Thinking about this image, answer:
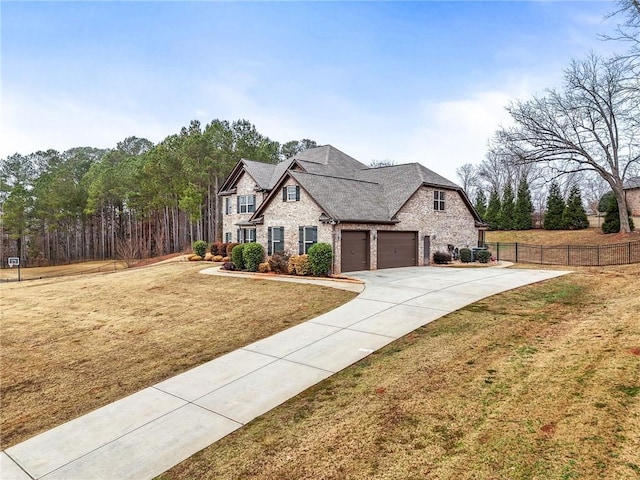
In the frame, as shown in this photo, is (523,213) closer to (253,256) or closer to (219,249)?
(253,256)

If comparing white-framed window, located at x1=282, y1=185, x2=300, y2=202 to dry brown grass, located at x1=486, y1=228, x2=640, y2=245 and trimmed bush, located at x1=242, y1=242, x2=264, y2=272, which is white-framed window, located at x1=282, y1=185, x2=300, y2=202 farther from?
dry brown grass, located at x1=486, y1=228, x2=640, y2=245

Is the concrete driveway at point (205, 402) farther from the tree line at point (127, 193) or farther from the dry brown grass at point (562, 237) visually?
Answer: the tree line at point (127, 193)

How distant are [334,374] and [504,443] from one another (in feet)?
11.1

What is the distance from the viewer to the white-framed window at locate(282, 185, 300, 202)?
20.9 m

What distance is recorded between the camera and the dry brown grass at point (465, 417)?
3.83 m

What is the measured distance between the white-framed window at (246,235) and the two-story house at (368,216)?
5025 mm

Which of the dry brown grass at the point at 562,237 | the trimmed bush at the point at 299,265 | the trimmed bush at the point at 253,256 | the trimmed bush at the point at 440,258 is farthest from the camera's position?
the dry brown grass at the point at 562,237

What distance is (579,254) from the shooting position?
2681cm

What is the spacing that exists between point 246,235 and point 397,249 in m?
13.6

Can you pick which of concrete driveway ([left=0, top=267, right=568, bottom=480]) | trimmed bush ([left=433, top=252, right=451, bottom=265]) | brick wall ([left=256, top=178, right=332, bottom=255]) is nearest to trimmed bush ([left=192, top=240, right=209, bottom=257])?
brick wall ([left=256, top=178, right=332, bottom=255])

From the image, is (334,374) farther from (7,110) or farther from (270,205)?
(270,205)

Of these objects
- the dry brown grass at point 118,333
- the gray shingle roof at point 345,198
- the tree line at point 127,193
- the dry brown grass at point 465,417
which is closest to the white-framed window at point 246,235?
the gray shingle roof at point 345,198

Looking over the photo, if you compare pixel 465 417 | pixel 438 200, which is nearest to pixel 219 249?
pixel 438 200

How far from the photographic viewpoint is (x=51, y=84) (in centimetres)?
1709
